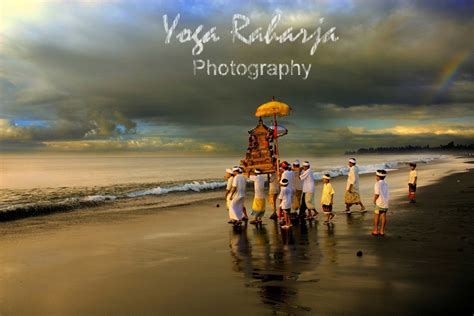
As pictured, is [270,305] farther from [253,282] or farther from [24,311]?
[24,311]

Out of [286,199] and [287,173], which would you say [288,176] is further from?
[286,199]

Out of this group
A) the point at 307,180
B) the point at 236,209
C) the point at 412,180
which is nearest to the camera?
the point at 236,209

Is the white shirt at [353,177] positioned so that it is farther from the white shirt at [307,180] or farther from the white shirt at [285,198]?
the white shirt at [285,198]

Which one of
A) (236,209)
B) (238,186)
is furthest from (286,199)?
(236,209)

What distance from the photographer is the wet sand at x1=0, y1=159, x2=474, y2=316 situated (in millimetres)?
6777

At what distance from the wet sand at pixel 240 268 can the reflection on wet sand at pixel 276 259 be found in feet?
→ 0.08

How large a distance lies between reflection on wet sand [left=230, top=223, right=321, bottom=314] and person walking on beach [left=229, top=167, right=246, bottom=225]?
52 cm

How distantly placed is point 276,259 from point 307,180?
6.03m

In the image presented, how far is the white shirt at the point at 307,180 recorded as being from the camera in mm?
15000

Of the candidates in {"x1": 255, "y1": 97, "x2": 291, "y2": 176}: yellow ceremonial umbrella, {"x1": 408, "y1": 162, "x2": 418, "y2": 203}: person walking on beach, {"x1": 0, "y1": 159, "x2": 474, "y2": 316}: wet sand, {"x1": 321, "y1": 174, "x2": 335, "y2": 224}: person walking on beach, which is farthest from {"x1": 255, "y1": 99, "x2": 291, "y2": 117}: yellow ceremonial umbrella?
{"x1": 408, "y1": 162, "x2": 418, "y2": 203}: person walking on beach

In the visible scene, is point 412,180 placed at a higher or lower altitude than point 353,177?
lower

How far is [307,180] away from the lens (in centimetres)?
1510

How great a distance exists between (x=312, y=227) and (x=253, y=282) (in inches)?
242

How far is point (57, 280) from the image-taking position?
8469mm
